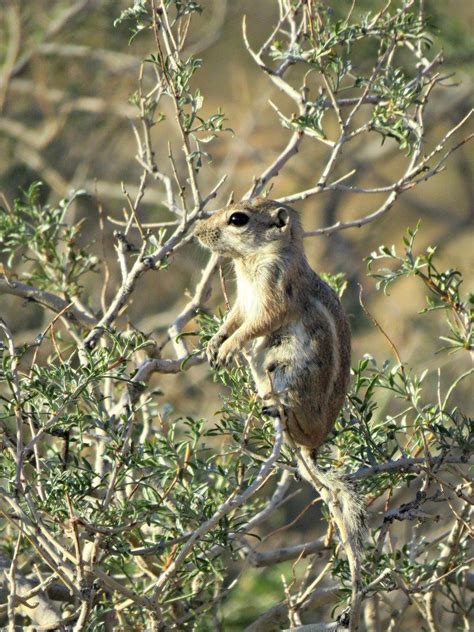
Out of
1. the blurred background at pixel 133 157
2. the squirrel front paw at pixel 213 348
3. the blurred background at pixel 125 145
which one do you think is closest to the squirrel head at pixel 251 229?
the squirrel front paw at pixel 213 348

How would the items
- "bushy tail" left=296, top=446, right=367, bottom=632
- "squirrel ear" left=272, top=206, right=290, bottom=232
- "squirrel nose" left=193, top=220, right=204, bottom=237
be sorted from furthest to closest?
1. "squirrel ear" left=272, top=206, right=290, bottom=232
2. "squirrel nose" left=193, top=220, right=204, bottom=237
3. "bushy tail" left=296, top=446, right=367, bottom=632

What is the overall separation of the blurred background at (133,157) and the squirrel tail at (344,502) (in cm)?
325

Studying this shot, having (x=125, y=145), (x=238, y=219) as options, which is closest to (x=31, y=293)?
(x=238, y=219)

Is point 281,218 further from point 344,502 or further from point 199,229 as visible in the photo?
point 344,502

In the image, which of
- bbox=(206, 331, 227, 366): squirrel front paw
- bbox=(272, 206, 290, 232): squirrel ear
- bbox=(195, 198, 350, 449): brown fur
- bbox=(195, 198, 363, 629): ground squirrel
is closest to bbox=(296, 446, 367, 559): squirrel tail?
bbox=(195, 198, 363, 629): ground squirrel

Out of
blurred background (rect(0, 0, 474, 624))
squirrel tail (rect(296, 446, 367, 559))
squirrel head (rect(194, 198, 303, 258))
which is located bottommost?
blurred background (rect(0, 0, 474, 624))

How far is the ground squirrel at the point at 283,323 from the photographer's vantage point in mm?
3182

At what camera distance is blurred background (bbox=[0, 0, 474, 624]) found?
6.73m

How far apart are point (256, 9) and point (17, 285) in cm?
746

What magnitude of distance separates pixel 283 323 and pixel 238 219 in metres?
0.41

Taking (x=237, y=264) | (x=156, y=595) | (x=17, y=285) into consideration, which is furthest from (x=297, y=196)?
(x=156, y=595)

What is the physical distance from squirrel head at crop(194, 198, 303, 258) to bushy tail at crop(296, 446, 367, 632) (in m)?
0.90

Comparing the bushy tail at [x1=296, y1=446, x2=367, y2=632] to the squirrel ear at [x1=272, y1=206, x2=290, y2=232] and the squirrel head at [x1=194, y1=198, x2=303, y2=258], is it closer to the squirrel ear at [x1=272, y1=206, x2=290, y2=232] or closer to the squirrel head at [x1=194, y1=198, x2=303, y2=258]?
the squirrel head at [x1=194, y1=198, x2=303, y2=258]

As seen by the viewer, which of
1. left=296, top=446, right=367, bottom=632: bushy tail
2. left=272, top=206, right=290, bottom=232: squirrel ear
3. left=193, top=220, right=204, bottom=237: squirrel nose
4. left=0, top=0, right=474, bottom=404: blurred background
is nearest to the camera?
left=296, top=446, right=367, bottom=632: bushy tail
